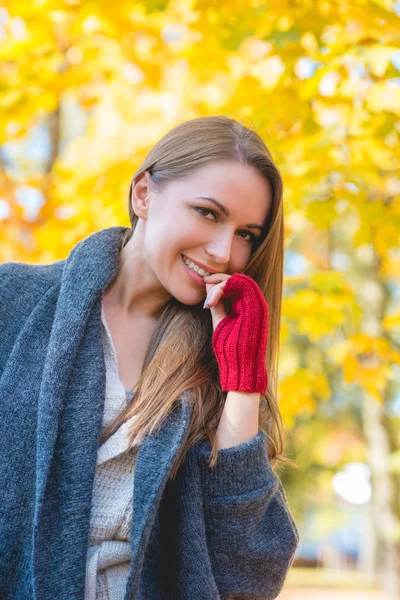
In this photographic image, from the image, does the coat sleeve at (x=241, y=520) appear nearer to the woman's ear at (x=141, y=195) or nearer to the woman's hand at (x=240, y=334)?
the woman's hand at (x=240, y=334)

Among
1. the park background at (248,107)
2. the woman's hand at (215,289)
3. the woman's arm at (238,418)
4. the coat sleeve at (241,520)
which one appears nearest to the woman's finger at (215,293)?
the woman's hand at (215,289)

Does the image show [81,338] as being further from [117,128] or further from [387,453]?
[387,453]

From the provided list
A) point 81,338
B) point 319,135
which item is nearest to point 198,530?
point 81,338

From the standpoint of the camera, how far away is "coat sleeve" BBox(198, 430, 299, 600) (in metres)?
1.91

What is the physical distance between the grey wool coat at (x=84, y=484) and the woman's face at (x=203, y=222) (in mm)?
204

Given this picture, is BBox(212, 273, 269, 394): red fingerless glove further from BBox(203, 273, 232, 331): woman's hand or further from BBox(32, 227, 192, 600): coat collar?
BBox(32, 227, 192, 600): coat collar

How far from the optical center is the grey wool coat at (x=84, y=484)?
69.9 inches

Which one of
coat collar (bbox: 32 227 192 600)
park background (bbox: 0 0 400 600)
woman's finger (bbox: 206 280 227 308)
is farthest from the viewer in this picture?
park background (bbox: 0 0 400 600)

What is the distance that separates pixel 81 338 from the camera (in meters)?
1.96

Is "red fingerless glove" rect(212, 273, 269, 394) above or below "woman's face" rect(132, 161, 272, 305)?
below

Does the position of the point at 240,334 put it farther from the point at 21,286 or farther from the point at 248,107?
the point at 248,107

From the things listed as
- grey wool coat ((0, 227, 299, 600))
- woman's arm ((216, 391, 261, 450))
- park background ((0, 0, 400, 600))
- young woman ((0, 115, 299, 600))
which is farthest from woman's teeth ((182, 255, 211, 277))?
park background ((0, 0, 400, 600))

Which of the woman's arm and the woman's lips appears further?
the woman's lips

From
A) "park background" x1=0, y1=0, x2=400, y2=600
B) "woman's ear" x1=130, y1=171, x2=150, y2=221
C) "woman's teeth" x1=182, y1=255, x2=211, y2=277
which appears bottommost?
"woman's teeth" x1=182, y1=255, x2=211, y2=277
